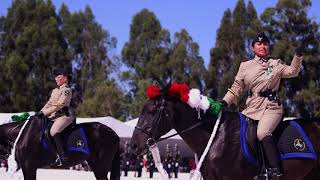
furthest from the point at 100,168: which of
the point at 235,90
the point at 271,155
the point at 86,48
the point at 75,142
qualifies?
the point at 86,48

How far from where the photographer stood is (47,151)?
40.7 ft

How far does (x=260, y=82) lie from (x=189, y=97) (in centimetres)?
108

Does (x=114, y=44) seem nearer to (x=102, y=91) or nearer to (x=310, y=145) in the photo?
(x=102, y=91)

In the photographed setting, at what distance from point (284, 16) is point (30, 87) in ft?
78.9

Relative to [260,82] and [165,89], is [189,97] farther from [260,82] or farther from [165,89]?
[260,82]

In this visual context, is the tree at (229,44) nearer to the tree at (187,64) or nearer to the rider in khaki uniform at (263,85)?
the tree at (187,64)

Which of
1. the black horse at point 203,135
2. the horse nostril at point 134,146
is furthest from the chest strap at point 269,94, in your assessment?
the horse nostril at point 134,146

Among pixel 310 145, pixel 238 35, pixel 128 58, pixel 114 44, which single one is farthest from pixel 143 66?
pixel 310 145

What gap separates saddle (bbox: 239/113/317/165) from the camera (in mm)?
7242

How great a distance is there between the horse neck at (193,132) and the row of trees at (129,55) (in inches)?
1245

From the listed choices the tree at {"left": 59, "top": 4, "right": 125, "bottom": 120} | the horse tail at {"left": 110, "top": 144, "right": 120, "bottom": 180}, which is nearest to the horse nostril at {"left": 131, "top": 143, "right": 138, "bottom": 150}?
the horse tail at {"left": 110, "top": 144, "right": 120, "bottom": 180}

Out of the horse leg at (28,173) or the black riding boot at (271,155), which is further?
the horse leg at (28,173)

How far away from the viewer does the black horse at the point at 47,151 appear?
1227 cm

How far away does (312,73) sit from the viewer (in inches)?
1590
